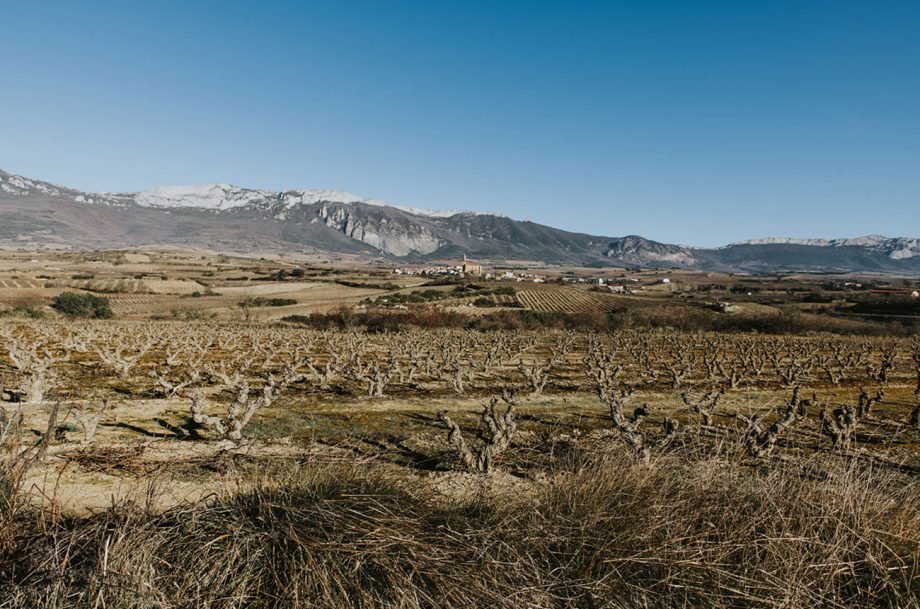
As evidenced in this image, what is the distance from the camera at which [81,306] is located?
66312mm

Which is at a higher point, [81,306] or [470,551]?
[470,551]

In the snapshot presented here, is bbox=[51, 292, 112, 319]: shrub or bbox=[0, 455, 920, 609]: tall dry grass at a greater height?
bbox=[0, 455, 920, 609]: tall dry grass

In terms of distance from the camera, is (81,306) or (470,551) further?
(81,306)

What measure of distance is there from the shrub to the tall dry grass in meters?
78.0

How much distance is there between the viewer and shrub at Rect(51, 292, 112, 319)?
65.6m

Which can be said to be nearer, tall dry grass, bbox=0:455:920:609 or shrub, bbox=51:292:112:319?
tall dry grass, bbox=0:455:920:609

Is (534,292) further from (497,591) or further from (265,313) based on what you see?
(497,591)

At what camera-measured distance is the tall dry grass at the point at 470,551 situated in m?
3.05

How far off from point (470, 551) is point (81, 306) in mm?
81516

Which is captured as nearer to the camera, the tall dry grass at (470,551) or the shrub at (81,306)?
the tall dry grass at (470,551)

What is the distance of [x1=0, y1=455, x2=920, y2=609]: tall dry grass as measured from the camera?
305 centimetres

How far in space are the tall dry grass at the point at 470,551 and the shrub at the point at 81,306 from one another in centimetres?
7796

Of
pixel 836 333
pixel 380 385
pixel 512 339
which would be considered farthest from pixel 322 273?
pixel 380 385

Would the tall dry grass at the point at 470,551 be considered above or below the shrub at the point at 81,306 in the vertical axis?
above
